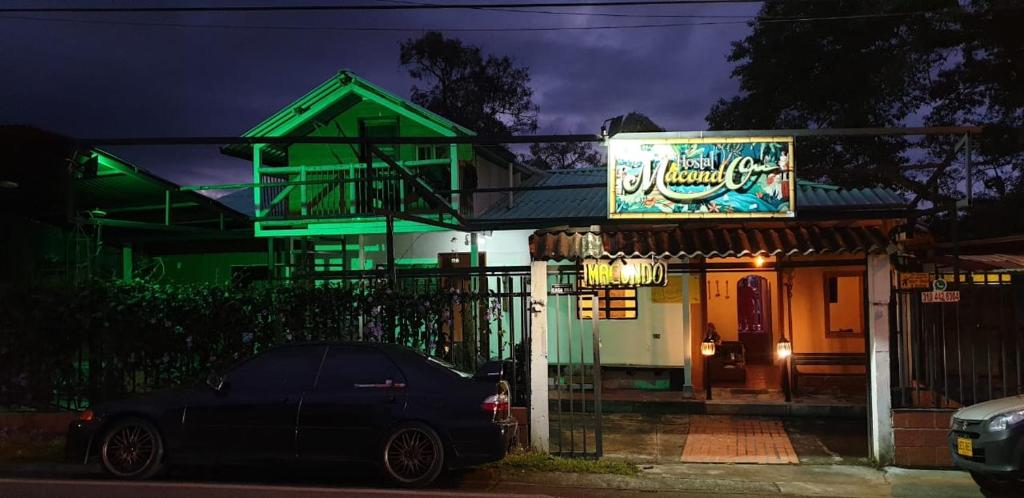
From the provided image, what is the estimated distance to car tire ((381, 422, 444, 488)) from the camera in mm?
6973

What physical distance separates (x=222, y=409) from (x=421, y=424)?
1.97 meters

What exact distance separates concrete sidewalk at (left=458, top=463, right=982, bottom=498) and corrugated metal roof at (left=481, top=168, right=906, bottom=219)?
5654mm

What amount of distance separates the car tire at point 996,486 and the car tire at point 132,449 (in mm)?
7804

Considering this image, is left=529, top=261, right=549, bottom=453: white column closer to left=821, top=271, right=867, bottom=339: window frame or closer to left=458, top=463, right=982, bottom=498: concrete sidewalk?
left=458, top=463, right=982, bottom=498: concrete sidewalk

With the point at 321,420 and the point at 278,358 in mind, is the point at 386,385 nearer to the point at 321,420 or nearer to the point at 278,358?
the point at 321,420

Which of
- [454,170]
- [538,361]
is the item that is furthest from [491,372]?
[454,170]

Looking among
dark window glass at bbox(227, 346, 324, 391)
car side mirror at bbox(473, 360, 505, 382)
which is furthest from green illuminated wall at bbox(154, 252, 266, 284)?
car side mirror at bbox(473, 360, 505, 382)

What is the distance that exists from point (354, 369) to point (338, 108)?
32.6 ft

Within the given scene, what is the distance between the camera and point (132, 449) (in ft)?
23.7

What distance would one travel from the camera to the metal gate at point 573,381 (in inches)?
325

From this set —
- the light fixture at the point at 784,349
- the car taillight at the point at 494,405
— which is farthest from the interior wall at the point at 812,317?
the car taillight at the point at 494,405

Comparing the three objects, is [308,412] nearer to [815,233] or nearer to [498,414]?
[498,414]

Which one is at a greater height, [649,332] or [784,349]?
[649,332]

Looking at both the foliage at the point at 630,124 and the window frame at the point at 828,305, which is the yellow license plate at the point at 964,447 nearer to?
the foliage at the point at 630,124
